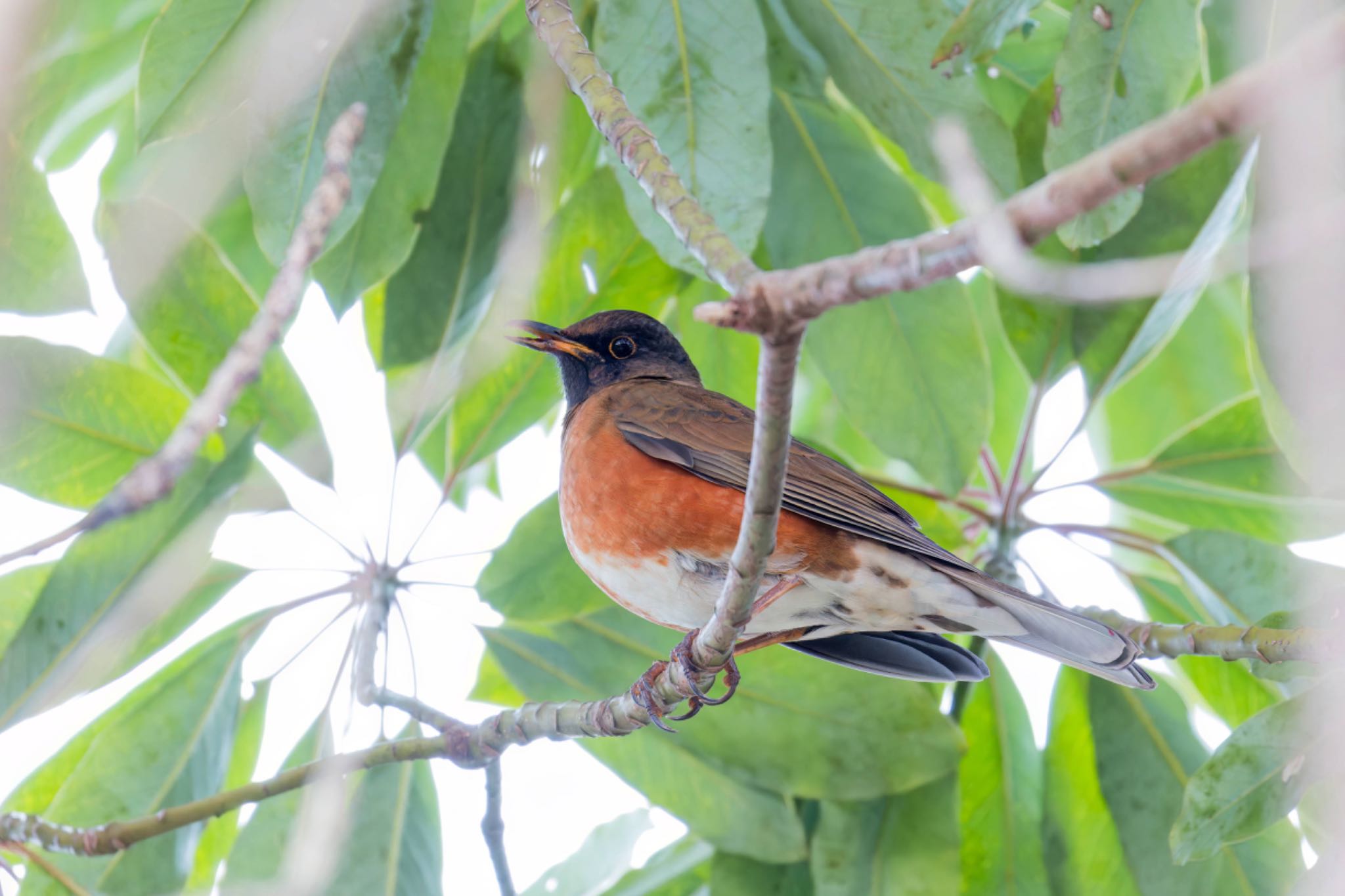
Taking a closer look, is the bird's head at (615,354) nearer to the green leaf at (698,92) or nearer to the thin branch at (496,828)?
the green leaf at (698,92)

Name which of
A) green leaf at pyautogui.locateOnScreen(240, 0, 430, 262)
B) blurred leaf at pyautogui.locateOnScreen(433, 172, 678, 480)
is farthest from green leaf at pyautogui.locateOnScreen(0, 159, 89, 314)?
blurred leaf at pyautogui.locateOnScreen(433, 172, 678, 480)

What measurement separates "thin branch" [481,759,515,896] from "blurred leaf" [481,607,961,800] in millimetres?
570

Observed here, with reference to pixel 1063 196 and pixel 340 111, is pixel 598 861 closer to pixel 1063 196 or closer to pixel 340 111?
pixel 340 111

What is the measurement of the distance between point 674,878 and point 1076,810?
1.23m

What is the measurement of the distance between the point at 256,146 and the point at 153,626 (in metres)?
1.37

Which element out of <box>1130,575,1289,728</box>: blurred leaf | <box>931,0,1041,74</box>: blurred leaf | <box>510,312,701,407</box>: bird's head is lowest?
<box>1130,575,1289,728</box>: blurred leaf

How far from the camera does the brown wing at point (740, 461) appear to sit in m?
2.92

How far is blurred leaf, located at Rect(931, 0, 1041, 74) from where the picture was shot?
2623 millimetres

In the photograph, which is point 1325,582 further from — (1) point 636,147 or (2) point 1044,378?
(1) point 636,147

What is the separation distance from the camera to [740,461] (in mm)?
3010

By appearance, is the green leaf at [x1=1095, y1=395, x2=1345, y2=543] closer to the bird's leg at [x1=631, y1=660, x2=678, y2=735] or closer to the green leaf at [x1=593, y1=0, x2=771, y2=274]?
the green leaf at [x1=593, y1=0, x2=771, y2=274]

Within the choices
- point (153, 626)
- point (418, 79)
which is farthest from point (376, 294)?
point (153, 626)

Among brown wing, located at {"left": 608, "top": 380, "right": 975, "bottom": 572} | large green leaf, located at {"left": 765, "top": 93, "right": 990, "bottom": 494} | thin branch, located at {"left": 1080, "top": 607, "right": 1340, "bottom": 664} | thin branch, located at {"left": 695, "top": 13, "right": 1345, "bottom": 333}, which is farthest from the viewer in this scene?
large green leaf, located at {"left": 765, "top": 93, "right": 990, "bottom": 494}

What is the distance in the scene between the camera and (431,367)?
142 inches
